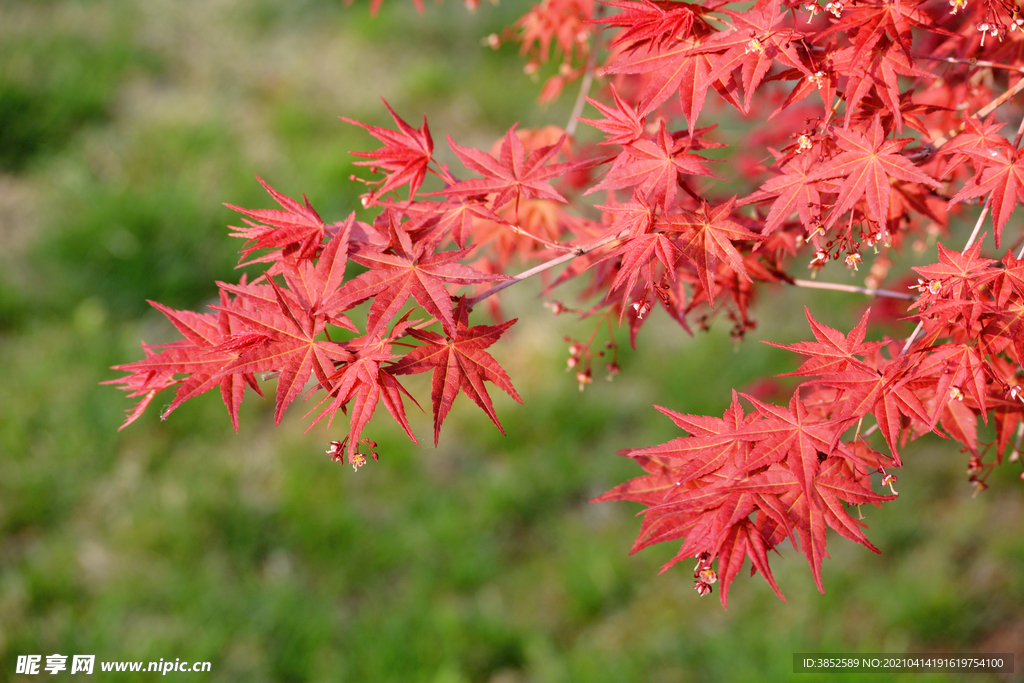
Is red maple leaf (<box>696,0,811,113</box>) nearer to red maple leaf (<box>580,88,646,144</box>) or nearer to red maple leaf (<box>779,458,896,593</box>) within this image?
red maple leaf (<box>580,88,646,144</box>)

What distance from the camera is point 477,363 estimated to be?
1159mm

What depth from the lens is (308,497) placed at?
2.86m

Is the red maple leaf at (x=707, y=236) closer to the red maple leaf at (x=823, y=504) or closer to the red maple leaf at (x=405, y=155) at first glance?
the red maple leaf at (x=823, y=504)

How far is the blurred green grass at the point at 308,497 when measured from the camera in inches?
97.0

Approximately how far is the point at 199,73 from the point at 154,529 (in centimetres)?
289

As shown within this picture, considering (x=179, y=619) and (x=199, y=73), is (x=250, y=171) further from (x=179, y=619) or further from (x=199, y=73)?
(x=179, y=619)

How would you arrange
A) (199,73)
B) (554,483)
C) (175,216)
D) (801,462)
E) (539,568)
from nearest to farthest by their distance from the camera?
1. (801,462)
2. (539,568)
3. (554,483)
4. (175,216)
5. (199,73)

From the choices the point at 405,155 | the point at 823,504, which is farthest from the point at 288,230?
the point at 823,504

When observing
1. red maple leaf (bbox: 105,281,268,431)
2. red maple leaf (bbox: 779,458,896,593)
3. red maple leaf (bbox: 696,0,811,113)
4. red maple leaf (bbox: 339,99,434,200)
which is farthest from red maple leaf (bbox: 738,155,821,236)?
red maple leaf (bbox: 105,281,268,431)

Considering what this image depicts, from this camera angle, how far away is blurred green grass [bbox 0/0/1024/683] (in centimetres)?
246

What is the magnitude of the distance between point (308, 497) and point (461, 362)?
1931 mm

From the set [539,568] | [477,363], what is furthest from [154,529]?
[477,363]

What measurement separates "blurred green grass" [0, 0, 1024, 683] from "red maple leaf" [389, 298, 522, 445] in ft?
5.01

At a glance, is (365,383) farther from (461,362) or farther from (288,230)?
(288,230)
